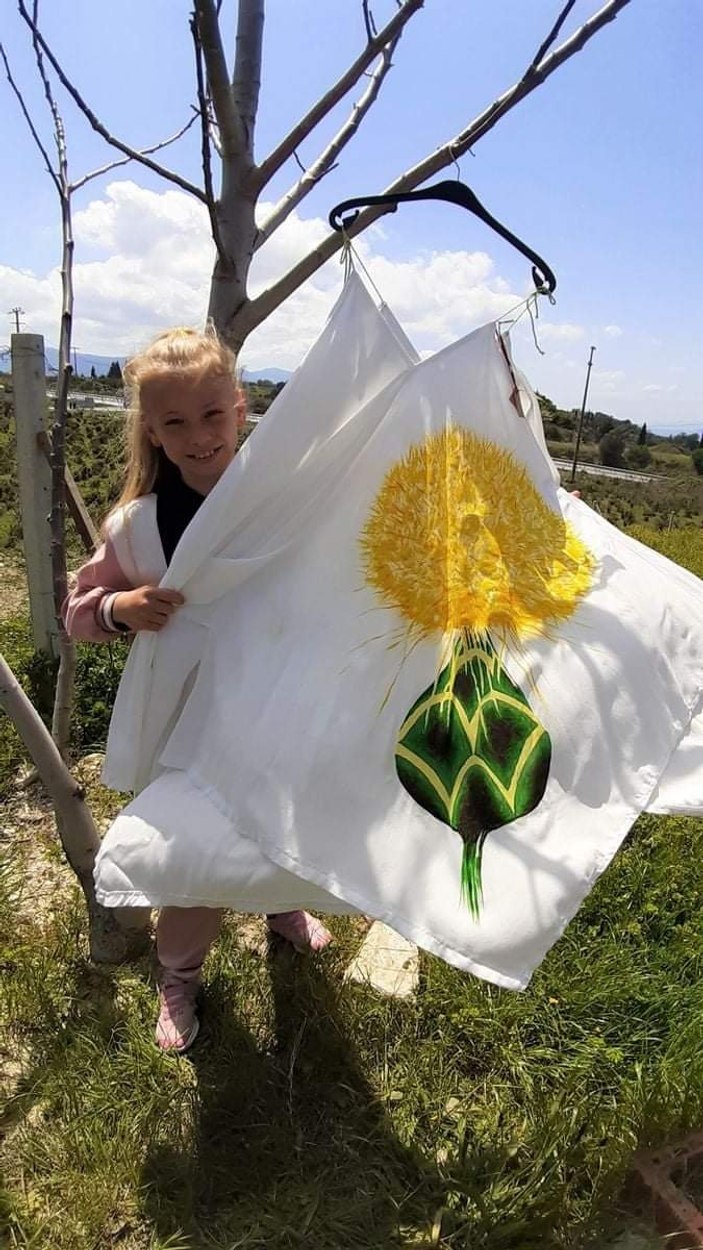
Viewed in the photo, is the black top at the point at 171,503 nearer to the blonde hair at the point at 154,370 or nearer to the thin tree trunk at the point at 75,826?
the blonde hair at the point at 154,370

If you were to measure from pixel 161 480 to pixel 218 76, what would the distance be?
0.83 meters

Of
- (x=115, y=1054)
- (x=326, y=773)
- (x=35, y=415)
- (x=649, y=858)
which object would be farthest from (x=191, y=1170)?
(x=35, y=415)

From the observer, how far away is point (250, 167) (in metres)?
1.77

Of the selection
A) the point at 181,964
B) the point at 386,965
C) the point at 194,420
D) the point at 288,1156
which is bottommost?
the point at 288,1156

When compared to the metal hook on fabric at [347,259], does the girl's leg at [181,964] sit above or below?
below

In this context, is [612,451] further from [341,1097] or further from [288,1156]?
[288,1156]

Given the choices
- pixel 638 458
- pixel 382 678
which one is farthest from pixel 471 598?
pixel 638 458

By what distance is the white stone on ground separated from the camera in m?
2.09

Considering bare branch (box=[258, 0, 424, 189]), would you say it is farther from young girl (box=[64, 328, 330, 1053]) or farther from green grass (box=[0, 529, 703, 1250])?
green grass (box=[0, 529, 703, 1250])

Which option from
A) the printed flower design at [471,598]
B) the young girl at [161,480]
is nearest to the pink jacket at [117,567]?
the young girl at [161,480]

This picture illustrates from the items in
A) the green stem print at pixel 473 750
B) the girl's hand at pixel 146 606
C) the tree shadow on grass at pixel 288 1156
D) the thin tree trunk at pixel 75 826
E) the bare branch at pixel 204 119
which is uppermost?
the bare branch at pixel 204 119

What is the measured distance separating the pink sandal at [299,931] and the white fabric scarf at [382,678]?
0.80 meters

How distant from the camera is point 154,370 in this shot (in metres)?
1.54

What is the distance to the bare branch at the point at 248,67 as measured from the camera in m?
1.71
